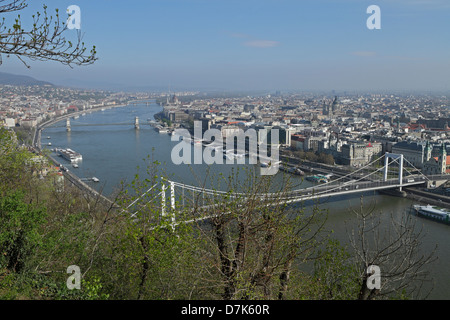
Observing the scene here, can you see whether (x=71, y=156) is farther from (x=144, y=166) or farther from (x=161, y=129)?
(x=161, y=129)

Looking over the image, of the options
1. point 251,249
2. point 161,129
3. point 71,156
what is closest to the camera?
point 251,249

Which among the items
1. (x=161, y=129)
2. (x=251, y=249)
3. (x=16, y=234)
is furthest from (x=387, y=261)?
(x=161, y=129)

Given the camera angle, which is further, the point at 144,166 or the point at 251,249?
the point at 144,166

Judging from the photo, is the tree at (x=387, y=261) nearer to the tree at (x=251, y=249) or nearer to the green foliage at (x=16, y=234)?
the tree at (x=251, y=249)

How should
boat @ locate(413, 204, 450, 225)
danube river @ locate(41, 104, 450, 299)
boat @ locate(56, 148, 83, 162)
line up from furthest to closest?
boat @ locate(56, 148, 83, 162), boat @ locate(413, 204, 450, 225), danube river @ locate(41, 104, 450, 299)

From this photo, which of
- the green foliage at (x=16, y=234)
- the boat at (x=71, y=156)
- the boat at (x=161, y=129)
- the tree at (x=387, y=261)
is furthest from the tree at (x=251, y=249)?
the boat at (x=161, y=129)

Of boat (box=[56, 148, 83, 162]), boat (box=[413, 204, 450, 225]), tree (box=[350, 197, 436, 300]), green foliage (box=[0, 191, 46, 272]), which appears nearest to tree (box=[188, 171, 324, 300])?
tree (box=[350, 197, 436, 300])

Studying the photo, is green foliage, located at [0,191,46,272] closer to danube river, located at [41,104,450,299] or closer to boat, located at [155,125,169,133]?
danube river, located at [41,104,450,299]

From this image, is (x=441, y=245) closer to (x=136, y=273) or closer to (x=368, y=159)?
(x=136, y=273)
